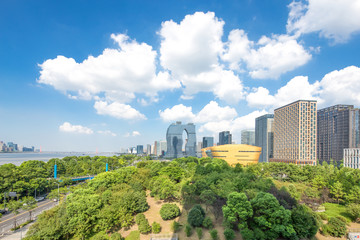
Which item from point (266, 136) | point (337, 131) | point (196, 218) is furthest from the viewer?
point (266, 136)

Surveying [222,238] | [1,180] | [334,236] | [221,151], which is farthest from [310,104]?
[1,180]

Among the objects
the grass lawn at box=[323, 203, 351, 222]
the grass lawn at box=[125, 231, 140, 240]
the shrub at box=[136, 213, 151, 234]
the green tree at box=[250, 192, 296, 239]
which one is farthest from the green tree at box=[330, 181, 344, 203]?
the grass lawn at box=[125, 231, 140, 240]

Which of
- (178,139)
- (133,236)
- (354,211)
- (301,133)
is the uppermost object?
(301,133)

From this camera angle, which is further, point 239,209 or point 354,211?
point 354,211

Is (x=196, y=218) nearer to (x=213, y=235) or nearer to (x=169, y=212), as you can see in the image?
(x=213, y=235)

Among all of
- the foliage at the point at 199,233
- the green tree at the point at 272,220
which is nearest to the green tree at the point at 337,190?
the green tree at the point at 272,220

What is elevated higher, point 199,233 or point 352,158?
point 352,158

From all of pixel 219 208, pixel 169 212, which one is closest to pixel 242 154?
pixel 219 208
